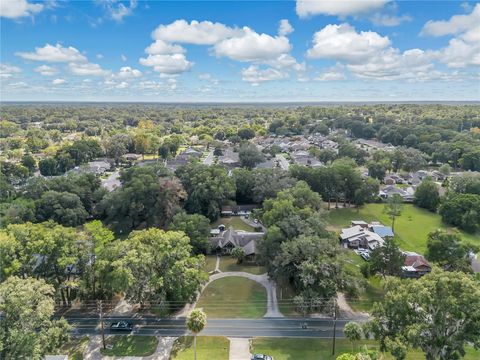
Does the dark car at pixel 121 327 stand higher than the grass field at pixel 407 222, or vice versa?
the dark car at pixel 121 327

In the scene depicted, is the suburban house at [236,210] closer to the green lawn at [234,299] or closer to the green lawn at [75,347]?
the green lawn at [234,299]

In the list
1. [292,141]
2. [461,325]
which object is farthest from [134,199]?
[292,141]

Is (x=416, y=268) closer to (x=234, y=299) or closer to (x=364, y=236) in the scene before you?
(x=364, y=236)

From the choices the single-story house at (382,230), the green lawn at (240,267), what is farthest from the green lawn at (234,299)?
the single-story house at (382,230)

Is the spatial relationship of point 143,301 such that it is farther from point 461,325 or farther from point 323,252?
point 461,325

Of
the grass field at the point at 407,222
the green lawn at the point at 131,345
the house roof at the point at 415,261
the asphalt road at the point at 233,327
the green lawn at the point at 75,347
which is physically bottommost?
the grass field at the point at 407,222

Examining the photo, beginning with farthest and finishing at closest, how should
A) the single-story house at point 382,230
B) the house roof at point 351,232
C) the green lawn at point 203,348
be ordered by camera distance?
1. the single-story house at point 382,230
2. the house roof at point 351,232
3. the green lawn at point 203,348
